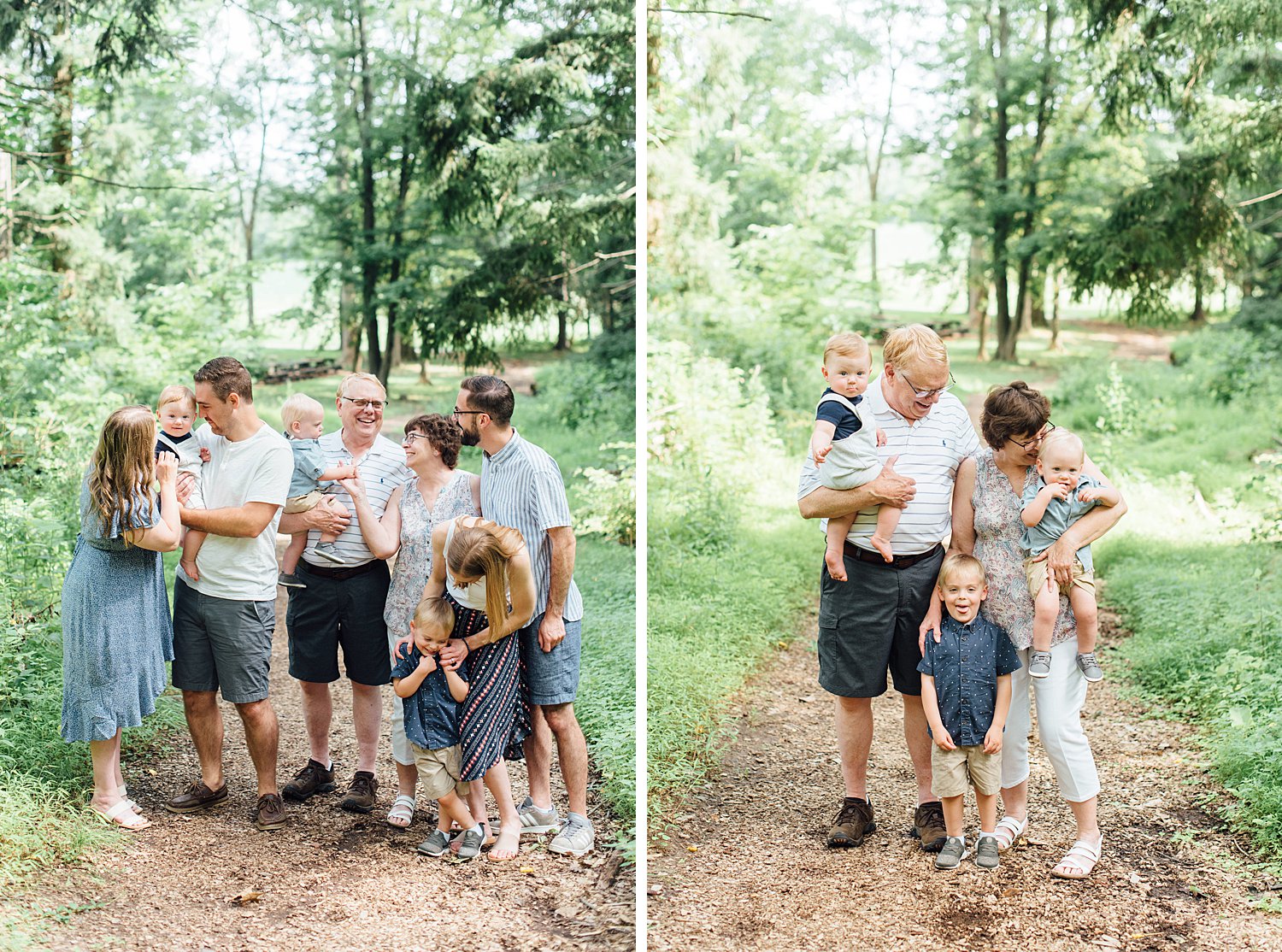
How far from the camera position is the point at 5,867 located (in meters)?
2.67

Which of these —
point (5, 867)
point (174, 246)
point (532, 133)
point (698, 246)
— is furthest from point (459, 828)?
point (698, 246)

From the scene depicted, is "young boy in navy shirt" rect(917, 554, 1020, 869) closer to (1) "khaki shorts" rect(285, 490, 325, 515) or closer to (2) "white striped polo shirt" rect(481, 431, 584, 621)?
(2) "white striped polo shirt" rect(481, 431, 584, 621)

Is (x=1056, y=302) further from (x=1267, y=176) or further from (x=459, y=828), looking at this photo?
(x=459, y=828)

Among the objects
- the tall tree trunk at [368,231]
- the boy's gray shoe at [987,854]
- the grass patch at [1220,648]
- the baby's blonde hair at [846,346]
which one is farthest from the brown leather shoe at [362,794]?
the tall tree trunk at [368,231]

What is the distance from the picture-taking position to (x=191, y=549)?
311 centimetres

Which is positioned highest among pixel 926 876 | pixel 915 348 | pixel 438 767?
pixel 915 348

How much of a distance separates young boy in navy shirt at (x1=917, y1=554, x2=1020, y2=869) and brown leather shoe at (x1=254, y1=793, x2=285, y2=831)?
194 centimetres

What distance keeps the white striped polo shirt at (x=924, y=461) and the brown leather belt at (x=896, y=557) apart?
0.01m

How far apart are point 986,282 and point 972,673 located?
818 centimetres

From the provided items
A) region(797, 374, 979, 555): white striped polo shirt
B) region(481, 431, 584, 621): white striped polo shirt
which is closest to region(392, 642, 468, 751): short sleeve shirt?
region(481, 431, 584, 621): white striped polo shirt

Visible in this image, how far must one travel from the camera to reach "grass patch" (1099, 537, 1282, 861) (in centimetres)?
334

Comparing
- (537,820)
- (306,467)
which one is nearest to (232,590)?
(306,467)

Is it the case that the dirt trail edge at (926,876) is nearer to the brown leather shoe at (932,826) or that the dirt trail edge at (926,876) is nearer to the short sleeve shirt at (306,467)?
the brown leather shoe at (932,826)

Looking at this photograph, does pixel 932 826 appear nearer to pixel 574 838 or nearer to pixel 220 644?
pixel 574 838
